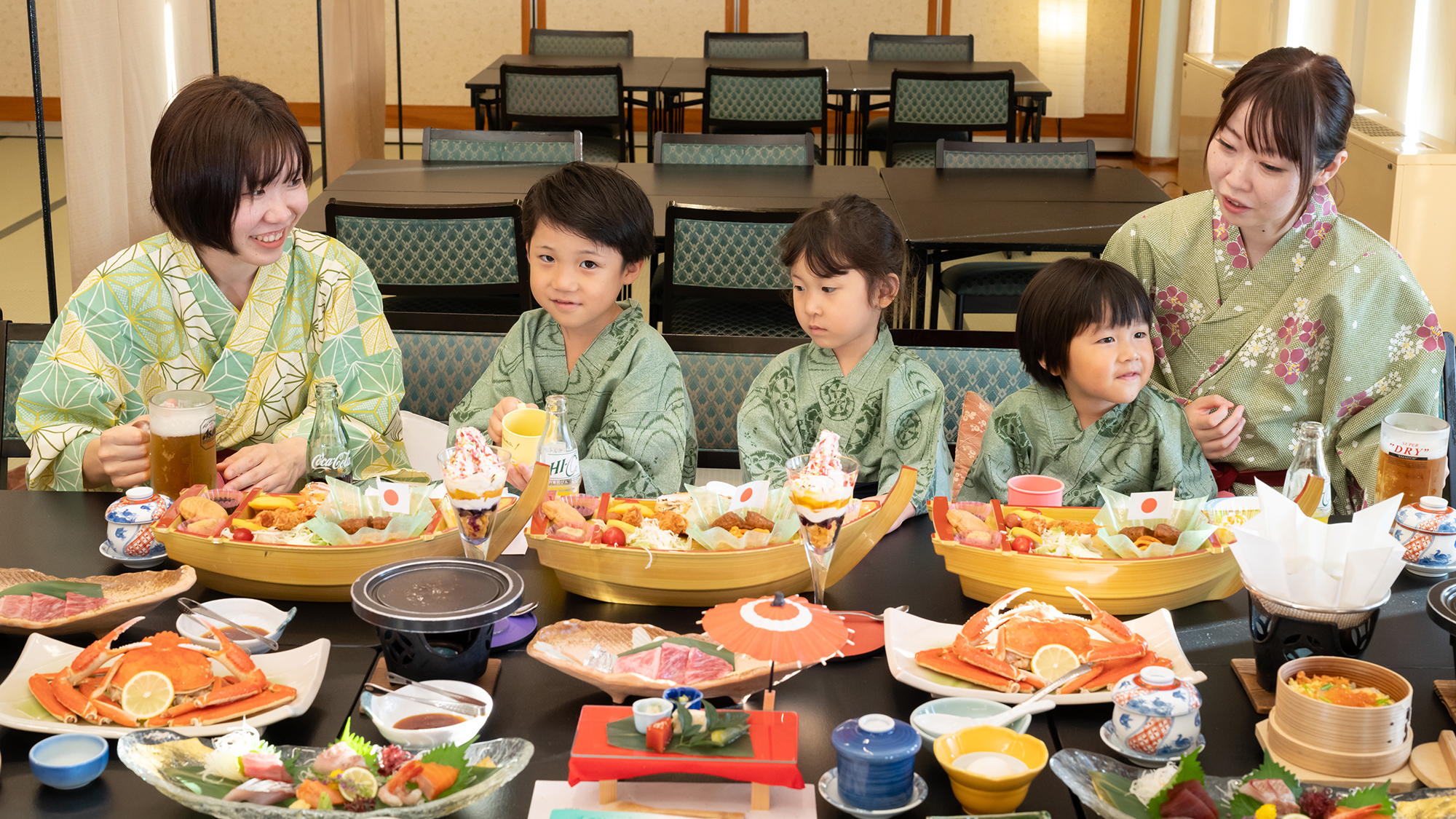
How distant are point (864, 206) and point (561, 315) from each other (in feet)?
1.82

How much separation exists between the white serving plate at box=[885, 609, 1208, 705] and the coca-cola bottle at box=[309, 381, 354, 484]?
812mm

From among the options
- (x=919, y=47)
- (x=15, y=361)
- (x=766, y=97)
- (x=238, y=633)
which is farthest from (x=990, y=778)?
(x=919, y=47)

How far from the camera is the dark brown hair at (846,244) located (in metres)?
2.10

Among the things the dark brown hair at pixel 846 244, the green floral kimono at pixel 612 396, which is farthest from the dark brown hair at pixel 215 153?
the dark brown hair at pixel 846 244

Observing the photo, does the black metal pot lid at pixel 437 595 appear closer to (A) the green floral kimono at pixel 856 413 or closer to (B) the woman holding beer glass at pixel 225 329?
(B) the woman holding beer glass at pixel 225 329

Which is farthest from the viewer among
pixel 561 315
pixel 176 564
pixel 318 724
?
pixel 561 315

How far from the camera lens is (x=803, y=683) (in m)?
1.35

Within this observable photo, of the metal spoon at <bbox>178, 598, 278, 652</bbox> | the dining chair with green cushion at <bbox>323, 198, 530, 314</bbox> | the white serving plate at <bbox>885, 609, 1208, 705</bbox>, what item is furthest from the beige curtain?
the white serving plate at <bbox>885, 609, 1208, 705</bbox>

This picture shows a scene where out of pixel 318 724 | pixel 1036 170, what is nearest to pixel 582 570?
pixel 318 724

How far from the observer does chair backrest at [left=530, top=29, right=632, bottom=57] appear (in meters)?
7.63

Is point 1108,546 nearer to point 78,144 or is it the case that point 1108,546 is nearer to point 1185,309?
point 1185,309

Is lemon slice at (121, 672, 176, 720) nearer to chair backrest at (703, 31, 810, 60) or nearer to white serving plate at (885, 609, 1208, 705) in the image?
white serving plate at (885, 609, 1208, 705)

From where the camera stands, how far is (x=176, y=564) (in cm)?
166

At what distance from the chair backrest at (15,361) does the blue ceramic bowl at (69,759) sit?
5.09 ft
